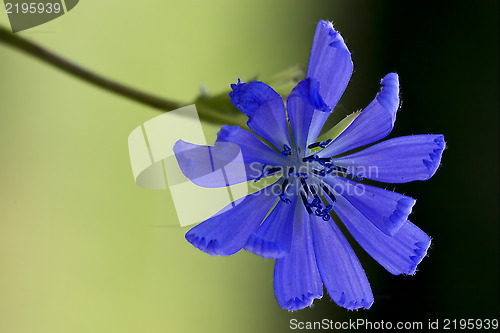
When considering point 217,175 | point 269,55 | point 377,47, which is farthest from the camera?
point 377,47

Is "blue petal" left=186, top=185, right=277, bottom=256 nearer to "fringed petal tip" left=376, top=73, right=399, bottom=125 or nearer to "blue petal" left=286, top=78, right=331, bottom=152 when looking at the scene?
"blue petal" left=286, top=78, right=331, bottom=152

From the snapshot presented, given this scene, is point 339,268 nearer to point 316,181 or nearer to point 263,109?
point 316,181

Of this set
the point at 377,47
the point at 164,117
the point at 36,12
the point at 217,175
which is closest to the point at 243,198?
the point at 217,175

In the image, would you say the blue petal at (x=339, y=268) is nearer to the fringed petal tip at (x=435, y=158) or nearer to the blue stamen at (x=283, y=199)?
the blue stamen at (x=283, y=199)

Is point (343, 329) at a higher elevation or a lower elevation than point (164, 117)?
lower

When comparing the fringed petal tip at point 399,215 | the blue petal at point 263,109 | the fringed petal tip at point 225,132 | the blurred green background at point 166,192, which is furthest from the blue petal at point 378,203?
the blurred green background at point 166,192

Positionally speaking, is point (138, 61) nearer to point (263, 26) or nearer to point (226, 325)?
point (263, 26)

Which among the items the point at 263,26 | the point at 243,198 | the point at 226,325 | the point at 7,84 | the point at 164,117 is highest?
the point at 263,26
